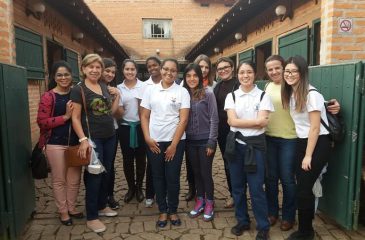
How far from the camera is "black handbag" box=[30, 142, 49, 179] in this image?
3.67 m

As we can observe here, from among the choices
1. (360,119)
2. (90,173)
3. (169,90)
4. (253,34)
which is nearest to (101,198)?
(90,173)

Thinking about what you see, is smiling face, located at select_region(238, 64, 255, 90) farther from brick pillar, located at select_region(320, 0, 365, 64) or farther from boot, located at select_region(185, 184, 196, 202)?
boot, located at select_region(185, 184, 196, 202)

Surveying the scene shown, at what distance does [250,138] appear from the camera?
10.7 ft

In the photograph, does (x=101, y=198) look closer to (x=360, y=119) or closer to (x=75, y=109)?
(x=75, y=109)

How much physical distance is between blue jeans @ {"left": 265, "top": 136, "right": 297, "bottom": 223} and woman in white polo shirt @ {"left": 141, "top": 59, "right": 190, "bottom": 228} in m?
0.99

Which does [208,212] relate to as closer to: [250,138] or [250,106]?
[250,138]

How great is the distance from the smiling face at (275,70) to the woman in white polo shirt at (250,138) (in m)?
0.23

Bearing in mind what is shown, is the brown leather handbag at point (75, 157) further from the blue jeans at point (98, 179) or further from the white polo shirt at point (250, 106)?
the white polo shirt at point (250, 106)

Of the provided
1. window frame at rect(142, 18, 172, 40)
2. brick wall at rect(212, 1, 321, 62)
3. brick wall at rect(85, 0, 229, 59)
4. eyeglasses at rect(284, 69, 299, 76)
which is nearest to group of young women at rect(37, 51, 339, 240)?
eyeglasses at rect(284, 69, 299, 76)

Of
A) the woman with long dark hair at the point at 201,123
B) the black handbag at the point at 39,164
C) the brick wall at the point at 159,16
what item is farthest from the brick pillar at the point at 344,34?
the brick wall at the point at 159,16

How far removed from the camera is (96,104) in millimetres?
3496

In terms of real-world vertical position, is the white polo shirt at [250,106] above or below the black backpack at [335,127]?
above

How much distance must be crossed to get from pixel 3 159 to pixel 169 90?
5.91 feet

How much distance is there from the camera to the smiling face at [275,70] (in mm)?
3461
